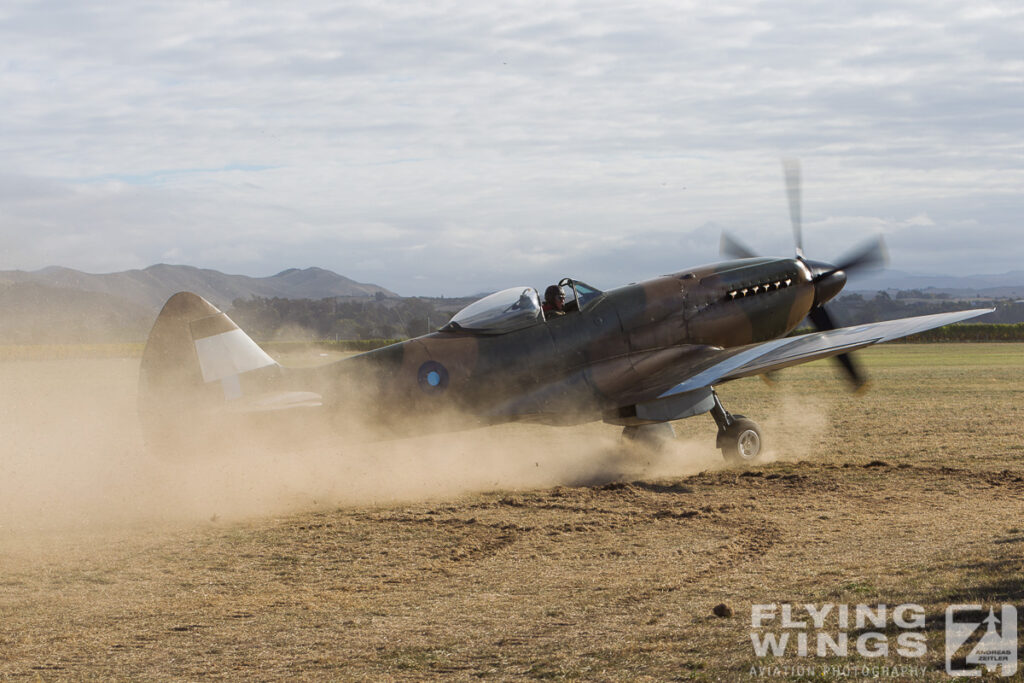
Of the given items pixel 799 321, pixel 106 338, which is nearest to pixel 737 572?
pixel 799 321

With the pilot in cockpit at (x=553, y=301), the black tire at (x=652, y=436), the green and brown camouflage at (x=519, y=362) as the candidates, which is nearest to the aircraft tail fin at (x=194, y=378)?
the green and brown camouflage at (x=519, y=362)

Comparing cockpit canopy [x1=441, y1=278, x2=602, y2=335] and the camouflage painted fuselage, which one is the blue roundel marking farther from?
cockpit canopy [x1=441, y1=278, x2=602, y2=335]

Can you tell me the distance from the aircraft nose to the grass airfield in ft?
8.32

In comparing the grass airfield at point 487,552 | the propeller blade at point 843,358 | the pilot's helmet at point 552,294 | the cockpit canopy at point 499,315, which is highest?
the pilot's helmet at point 552,294

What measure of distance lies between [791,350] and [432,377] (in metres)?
5.41

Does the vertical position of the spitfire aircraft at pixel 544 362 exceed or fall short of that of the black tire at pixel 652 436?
it exceeds it

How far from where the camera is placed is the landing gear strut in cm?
1267

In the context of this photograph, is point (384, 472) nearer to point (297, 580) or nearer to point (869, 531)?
point (297, 580)

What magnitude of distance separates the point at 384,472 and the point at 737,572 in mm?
7030

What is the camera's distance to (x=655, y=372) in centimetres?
1259

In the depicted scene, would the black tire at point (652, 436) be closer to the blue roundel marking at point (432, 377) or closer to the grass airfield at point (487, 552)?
the grass airfield at point (487, 552)

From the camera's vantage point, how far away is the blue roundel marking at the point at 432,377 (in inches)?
440

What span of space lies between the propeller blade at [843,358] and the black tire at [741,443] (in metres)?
2.03

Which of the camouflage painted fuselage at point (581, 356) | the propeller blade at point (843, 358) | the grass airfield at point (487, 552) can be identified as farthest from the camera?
the propeller blade at point (843, 358)
